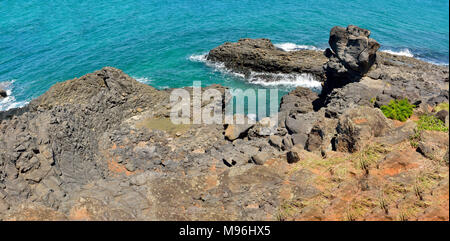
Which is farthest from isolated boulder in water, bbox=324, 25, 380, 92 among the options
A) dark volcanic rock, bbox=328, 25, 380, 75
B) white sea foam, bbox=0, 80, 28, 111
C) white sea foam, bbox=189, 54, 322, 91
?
white sea foam, bbox=0, 80, 28, 111

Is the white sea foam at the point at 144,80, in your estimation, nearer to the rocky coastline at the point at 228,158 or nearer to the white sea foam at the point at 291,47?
the rocky coastline at the point at 228,158

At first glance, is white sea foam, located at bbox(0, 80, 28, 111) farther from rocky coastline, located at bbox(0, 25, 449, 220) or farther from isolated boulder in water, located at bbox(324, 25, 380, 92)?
isolated boulder in water, located at bbox(324, 25, 380, 92)

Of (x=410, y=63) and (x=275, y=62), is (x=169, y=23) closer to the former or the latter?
(x=275, y=62)

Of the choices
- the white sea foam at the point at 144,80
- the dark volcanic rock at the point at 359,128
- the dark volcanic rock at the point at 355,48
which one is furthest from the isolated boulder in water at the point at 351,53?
the white sea foam at the point at 144,80

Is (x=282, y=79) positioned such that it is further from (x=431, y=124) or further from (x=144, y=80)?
(x=431, y=124)

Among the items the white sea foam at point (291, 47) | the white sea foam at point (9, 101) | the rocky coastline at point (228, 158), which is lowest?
the white sea foam at point (9, 101)

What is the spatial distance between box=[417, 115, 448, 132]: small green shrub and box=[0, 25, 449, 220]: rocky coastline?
0.44 meters

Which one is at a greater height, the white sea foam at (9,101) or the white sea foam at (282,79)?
the white sea foam at (282,79)

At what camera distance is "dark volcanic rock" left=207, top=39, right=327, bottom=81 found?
40406 mm

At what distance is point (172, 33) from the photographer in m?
53.3

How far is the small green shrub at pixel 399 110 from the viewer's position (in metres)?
18.3

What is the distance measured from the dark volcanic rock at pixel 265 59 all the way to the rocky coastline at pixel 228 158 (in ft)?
38.7

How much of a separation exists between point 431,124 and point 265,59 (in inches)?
1058

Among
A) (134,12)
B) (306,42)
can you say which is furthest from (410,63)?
(134,12)
